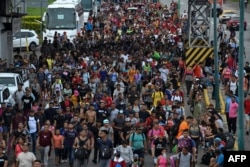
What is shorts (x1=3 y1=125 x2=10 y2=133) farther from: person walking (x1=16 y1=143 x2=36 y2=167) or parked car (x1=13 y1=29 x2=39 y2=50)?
parked car (x1=13 y1=29 x2=39 y2=50)

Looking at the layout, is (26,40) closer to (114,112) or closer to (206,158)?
(114,112)

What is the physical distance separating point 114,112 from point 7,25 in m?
18.7

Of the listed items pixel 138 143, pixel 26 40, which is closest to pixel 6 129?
pixel 138 143

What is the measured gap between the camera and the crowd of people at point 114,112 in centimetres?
2153

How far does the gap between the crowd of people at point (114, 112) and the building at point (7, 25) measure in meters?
1.98

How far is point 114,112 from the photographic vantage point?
83.4ft

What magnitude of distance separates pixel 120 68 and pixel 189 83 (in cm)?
274

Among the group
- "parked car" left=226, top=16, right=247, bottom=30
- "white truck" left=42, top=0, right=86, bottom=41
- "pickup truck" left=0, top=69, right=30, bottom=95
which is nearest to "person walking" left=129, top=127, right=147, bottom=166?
"pickup truck" left=0, top=69, right=30, bottom=95

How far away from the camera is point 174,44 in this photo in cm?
4484

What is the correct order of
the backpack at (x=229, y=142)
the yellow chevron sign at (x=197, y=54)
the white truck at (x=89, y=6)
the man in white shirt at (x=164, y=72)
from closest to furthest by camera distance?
1. the backpack at (x=229, y=142)
2. the man in white shirt at (x=164, y=72)
3. the yellow chevron sign at (x=197, y=54)
4. the white truck at (x=89, y=6)

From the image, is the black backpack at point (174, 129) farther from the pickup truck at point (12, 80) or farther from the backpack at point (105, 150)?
the pickup truck at point (12, 80)

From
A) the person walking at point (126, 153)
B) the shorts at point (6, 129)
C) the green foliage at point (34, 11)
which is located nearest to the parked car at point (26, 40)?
the green foliage at point (34, 11)

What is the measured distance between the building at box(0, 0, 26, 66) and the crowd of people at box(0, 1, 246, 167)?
1.98m

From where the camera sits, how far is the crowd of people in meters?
21.5
